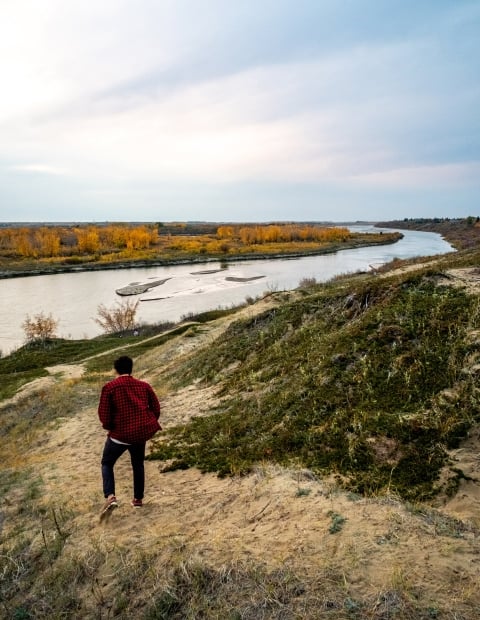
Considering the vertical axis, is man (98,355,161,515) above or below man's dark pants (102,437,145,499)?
above

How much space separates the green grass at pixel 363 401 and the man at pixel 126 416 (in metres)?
1.91

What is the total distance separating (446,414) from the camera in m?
6.62

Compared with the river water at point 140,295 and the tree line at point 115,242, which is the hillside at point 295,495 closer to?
the river water at point 140,295

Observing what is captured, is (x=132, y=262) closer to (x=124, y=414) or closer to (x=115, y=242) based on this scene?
(x=115, y=242)

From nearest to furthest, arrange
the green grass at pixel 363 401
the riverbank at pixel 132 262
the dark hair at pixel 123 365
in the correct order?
the dark hair at pixel 123 365
the green grass at pixel 363 401
the riverbank at pixel 132 262

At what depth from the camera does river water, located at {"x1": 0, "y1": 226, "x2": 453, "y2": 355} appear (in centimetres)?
4203

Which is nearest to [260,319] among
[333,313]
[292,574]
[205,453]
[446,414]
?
[333,313]

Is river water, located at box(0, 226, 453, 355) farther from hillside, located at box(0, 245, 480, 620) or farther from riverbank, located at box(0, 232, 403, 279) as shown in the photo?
hillside, located at box(0, 245, 480, 620)

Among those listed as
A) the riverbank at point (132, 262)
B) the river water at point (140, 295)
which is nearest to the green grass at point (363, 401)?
the river water at point (140, 295)

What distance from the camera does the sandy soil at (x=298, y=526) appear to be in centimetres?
412

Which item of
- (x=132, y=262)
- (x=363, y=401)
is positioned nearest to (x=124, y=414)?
(x=363, y=401)

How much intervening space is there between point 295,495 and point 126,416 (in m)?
2.49

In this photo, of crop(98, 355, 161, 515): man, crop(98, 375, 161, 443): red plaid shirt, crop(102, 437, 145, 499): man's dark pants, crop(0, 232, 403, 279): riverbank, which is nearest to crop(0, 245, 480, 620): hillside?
crop(102, 437, 145, 499): man's dark pants

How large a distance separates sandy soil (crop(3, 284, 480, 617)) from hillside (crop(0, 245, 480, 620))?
22 mm
